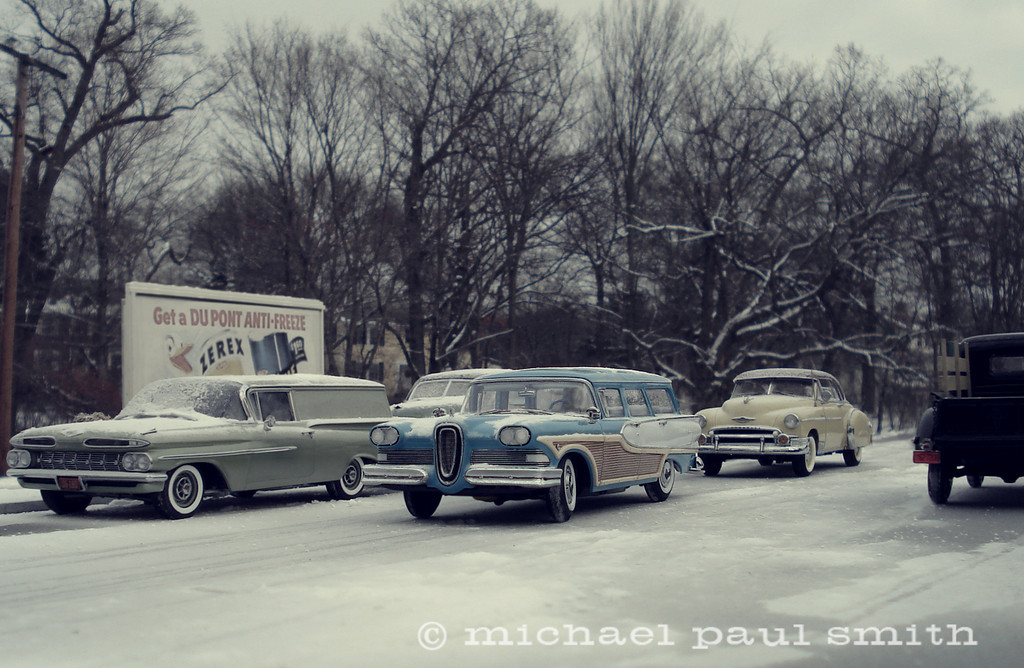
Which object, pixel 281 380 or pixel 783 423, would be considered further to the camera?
pixel 783 423

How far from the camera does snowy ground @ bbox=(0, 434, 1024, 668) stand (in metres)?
5.65

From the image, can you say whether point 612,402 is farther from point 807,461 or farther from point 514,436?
point 807,461

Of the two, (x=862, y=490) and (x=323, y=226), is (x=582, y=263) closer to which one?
(x=323, y=226)

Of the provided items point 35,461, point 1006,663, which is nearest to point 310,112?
point 35,461

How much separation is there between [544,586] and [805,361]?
106 ft

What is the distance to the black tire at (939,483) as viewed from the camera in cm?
1252

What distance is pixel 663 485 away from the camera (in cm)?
1348

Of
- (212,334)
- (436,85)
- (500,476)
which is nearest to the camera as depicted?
(500,476)

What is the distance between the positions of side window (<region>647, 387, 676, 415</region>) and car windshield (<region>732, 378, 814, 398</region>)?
531 cm

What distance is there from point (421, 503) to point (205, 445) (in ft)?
8.78

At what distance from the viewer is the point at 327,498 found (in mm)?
14656

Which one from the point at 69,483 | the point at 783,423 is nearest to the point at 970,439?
the point at 783,423

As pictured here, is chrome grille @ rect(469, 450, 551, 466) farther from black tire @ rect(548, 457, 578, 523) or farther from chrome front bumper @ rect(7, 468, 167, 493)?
chrome front bumper @ rect(7, 468, 167, 493)

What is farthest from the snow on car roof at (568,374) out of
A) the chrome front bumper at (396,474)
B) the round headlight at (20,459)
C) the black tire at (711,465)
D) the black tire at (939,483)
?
the black tire at (711,465)
